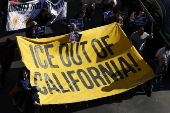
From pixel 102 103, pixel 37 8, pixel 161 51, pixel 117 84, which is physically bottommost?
pixel 102 103

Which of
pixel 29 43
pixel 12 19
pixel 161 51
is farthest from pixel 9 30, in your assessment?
pixel 161 51

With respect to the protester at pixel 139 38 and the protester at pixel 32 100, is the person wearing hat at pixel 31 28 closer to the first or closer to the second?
the protester at pixel 32 100

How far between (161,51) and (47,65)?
3.59 m

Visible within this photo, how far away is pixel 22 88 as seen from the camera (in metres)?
9.27

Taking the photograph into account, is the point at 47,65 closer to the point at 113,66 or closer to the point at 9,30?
the point at 113,66

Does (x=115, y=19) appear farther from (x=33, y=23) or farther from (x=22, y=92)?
(x=22, y=92)

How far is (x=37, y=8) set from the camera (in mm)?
12531

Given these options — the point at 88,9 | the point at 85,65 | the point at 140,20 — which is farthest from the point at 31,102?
the point at 88,9

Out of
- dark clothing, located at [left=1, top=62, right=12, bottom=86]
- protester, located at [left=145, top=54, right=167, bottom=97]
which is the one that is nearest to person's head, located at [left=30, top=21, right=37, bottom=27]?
dark clothing, located at [left=1, top=62, right=12, bottom=86]

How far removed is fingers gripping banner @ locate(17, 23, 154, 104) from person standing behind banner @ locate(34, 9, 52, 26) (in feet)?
5.88

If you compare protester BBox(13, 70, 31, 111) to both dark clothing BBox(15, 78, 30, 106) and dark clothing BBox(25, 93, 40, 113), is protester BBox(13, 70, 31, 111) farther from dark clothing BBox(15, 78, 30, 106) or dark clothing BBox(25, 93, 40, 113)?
dark clothing BBox(25, 93, 40, 113)

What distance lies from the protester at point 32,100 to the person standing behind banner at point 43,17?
153 inches

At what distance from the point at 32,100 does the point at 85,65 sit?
229 cm

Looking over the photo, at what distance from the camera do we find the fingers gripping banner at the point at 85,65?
957 centimetres
